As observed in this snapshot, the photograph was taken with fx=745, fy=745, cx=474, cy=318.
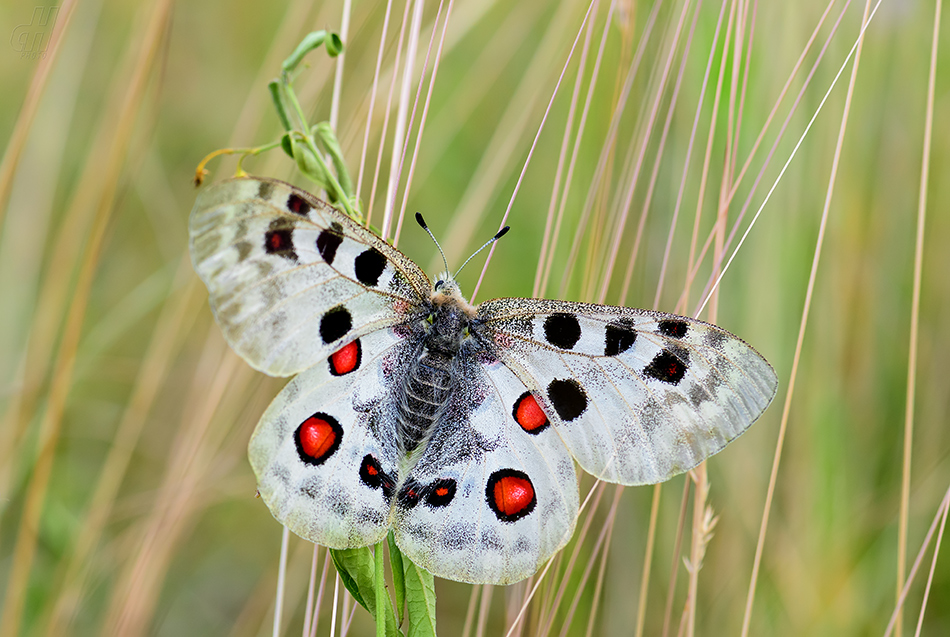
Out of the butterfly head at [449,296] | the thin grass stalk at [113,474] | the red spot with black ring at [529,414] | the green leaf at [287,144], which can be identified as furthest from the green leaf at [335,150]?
the thin grass stalk at [113,474]

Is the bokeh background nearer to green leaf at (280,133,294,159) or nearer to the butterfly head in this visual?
the butterfly head

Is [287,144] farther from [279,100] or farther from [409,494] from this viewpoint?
[409,494]

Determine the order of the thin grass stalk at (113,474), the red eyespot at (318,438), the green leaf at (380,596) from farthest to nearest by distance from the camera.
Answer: the thin grass stalk at (113,474)
the red eyespot at (318,438)
the green leaf at (380,596)

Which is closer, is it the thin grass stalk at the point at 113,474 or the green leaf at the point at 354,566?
the green leaf at the point at 354,566

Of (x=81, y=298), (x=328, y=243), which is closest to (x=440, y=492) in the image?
(x=328, y=243)

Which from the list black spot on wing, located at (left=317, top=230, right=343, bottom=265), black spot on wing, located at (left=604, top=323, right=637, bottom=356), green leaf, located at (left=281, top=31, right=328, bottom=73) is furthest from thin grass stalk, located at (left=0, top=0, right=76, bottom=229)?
black spot on wing, located at (left=604, top=323, right=637, bottom=356)

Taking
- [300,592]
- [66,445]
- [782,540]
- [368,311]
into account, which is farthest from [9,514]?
[782,540]

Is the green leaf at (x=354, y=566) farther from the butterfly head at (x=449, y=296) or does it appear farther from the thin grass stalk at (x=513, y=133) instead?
the thin grass stalk at (x=513, y=133)
